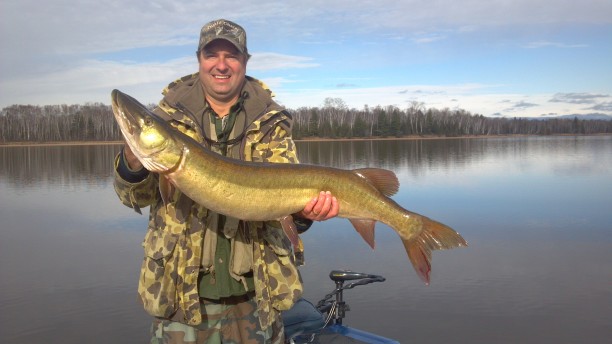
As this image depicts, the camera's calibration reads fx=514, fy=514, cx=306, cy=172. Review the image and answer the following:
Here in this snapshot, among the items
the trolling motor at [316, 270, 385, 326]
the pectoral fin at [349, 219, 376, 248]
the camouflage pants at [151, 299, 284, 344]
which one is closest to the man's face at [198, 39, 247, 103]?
the pectoral fin at [349, 219, 376, 248]

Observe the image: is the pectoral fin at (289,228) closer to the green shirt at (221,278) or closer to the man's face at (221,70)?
the green shirt at (221,278)

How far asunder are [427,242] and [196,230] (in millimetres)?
1521

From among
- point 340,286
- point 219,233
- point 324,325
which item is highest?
point 219,233

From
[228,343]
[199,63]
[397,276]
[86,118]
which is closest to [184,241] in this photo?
[228,343]

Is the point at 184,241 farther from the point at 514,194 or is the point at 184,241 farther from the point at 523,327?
the point at 514,194

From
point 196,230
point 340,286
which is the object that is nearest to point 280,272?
point 196,230

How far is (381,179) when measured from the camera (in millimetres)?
3436

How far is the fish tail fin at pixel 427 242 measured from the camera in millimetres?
3426

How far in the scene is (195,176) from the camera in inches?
115

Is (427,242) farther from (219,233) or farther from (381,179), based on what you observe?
(219,233)

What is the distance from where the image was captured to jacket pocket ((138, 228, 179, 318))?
306 centimetres

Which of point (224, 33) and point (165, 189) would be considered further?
point (224, 33)

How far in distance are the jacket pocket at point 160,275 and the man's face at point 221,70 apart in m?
0.92

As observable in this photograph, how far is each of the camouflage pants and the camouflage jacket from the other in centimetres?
9
